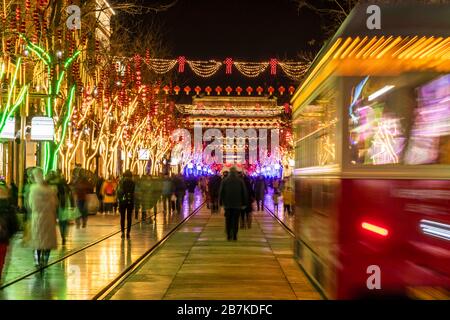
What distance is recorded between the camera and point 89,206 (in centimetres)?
2872

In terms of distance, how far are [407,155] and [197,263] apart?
910 centimetres

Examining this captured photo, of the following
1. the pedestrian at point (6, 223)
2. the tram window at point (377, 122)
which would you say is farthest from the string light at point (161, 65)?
the tram window at point (377, 122)

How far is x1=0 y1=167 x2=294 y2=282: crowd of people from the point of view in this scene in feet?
52.6

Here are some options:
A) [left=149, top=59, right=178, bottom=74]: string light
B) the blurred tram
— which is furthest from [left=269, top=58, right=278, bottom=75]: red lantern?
the blurred tram

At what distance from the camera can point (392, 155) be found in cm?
963

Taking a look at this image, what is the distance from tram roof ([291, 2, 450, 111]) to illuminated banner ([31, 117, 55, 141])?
57.9 feet

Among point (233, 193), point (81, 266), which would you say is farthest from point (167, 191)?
point (81, 266)

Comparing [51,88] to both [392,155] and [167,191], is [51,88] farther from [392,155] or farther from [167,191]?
[392,155]

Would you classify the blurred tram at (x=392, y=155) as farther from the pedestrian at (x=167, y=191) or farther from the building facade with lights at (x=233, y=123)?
the building facade with lights at (x=233, y=123)

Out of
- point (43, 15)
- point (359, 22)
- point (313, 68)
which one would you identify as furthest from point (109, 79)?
point (359, 22)

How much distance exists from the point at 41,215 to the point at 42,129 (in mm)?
10922

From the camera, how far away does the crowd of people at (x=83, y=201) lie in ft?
52.6

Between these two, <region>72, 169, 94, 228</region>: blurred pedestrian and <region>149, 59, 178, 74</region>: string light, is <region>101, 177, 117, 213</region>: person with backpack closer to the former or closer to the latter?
<region>72, 169, 94, 228</region>: blurred pedestrian
